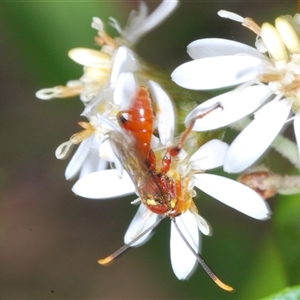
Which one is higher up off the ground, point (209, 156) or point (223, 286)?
point (209, 156)

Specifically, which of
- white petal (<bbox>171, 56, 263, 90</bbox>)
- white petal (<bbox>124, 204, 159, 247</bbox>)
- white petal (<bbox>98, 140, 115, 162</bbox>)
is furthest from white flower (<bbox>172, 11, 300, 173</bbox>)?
white petal (<bbox>124, 204, 159, 247</bbox>)

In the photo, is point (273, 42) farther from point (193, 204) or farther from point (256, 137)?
point (193, 204)

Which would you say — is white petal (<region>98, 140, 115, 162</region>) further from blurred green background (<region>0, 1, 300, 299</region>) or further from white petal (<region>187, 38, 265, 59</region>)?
blurred green background (<region>0, 1, 300, 299</region>)

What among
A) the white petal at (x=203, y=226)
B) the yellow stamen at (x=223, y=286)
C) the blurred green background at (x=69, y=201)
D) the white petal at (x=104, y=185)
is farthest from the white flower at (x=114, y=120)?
the blurred green background at (x=69, y=201)

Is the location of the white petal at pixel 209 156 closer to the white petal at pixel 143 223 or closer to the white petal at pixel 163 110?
the white petal at pixel 163 110

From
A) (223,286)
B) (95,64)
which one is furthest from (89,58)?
(223,286)

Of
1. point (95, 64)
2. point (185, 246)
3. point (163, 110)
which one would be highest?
point (95, 64)
